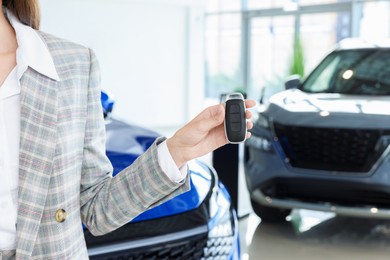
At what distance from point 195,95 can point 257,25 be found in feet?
5.84

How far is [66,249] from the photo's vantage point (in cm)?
107

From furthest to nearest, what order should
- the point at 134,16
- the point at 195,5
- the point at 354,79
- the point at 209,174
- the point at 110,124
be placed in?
the point at 195,5 < the point at 134,16 < the point at 354,79 < the point at 110,124 < the point at 209,174

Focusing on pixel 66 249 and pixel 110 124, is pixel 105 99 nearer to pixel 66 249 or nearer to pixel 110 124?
pixel 110 124

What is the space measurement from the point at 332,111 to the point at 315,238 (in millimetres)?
935

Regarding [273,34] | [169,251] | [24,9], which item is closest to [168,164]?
[24,9]

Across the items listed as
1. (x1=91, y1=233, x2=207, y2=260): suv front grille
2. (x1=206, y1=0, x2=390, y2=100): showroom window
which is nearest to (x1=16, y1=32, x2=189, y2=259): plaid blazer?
(x1=91, y1=233, x2=207, y2=260): suv front grille

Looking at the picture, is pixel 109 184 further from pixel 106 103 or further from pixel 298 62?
pixel 298 62

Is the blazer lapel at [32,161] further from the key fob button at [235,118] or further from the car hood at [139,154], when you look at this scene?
the car hood at [139,154]

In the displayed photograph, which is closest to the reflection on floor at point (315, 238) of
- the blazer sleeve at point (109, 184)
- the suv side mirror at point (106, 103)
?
the suv side mirror at point (106, 103)

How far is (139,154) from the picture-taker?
2035mm

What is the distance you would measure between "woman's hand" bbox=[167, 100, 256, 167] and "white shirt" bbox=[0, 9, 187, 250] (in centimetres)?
2

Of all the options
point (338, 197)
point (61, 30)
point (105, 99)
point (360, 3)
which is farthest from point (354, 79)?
point (61, 30)

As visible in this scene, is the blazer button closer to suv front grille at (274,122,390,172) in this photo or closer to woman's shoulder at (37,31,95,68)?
woman's shoulder at (37,31,95,68)

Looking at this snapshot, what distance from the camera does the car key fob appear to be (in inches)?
42.1
